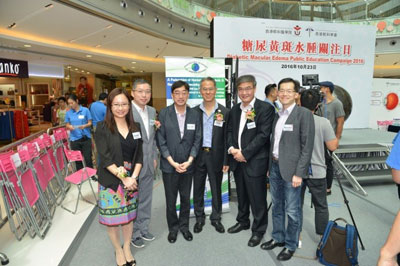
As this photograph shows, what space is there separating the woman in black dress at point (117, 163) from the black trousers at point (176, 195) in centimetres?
50

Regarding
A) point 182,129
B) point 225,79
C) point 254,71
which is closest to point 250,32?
point 254,71

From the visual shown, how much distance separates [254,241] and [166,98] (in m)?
2.44

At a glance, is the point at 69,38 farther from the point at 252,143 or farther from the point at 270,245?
the point at 270,245

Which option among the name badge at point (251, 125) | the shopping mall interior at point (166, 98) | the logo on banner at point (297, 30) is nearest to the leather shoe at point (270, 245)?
the shopping mall interior at point (166, 98)

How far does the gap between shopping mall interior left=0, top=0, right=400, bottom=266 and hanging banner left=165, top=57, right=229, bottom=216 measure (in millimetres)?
113

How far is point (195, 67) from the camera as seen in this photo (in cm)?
316

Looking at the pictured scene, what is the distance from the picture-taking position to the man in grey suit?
2346 millimetres

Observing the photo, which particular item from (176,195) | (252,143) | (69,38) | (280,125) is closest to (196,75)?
(252,143)

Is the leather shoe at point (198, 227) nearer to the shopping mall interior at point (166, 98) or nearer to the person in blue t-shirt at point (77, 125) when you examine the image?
the shopping mall interior at point (166, 98)

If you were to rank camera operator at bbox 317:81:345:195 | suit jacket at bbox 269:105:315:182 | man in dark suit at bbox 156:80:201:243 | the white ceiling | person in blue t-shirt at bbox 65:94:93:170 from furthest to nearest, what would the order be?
the white ceiling
person in blue t-shirt at bbox 65:94:93:170
camera operator at bbox 317:81:345:195
man in dark suit at bbox 156:80:201:243
suit jacket at bbox 269:105:315:182

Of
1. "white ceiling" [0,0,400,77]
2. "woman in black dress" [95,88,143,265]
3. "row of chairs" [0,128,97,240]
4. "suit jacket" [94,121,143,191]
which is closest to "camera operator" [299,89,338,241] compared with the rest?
"woman in black dress" [95,88,143,265]

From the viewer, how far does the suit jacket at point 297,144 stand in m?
2.00

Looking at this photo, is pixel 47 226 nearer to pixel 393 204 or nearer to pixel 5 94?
pixel 393 204

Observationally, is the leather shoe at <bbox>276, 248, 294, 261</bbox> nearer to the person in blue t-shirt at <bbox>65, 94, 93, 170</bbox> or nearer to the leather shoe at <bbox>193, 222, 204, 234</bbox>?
the leather shoe at <bbox>193, 222, 204, 234</bbox>
